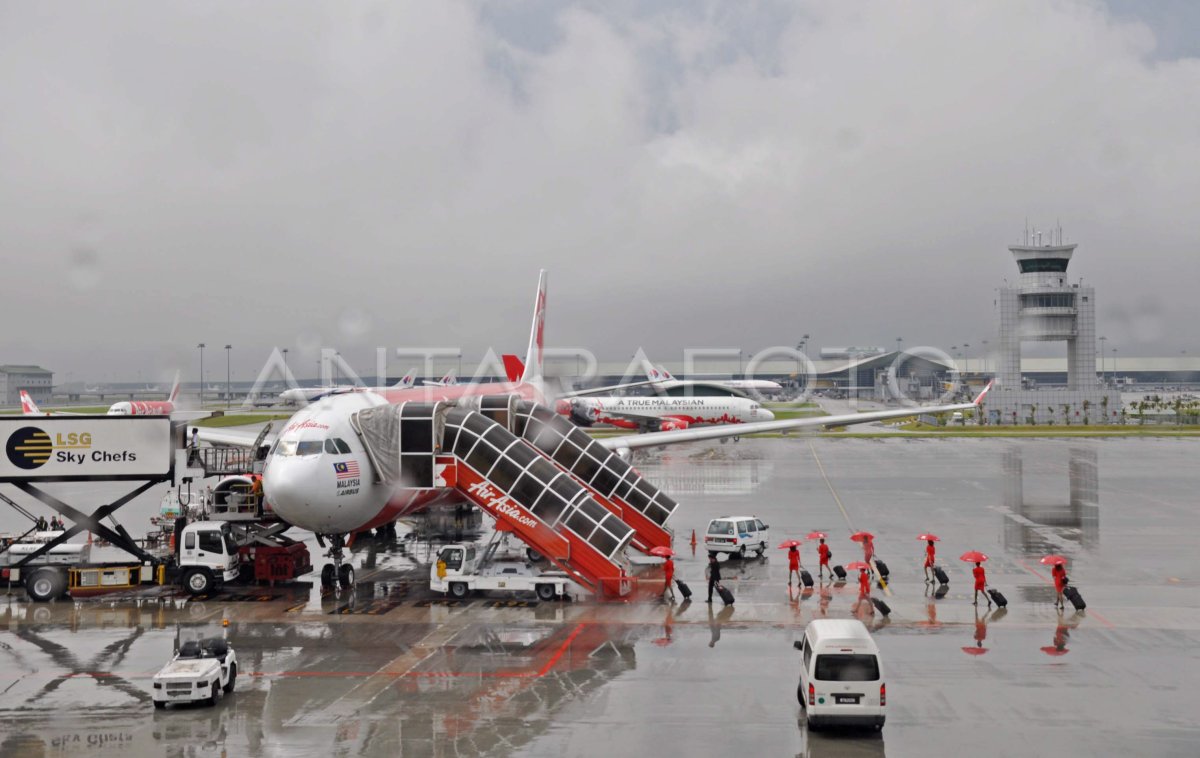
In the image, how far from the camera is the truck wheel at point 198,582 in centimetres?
3166

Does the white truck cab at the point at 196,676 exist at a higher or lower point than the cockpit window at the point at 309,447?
lower

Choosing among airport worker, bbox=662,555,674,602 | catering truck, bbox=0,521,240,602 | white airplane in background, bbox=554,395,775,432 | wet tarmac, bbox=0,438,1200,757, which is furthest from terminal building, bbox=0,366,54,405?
airport worker, bbox=662,555,674,602

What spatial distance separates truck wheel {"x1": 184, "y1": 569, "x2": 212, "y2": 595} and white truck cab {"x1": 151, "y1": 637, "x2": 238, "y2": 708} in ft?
36.1

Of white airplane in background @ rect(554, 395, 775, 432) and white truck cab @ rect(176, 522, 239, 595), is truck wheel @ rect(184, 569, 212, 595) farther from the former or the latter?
white airplane in background @ rect(554, 395, 775, 432)

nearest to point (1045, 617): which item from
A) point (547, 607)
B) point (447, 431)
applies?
point (547, 607)

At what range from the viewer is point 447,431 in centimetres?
3306

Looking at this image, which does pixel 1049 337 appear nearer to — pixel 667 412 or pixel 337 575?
pixel 667 412

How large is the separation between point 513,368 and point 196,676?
57.3 meters

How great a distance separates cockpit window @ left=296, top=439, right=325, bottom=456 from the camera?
31.3 meters

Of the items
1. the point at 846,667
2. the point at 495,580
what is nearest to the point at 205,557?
the point at 495,580

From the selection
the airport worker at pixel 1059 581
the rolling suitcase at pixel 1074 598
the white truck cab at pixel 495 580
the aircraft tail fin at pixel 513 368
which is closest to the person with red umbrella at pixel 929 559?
the airport worker at pixel 1059 581

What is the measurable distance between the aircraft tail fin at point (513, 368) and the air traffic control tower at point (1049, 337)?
73150mm

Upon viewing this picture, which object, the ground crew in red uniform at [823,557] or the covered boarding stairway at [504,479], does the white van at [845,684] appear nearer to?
the covered boarding stairway at [504,479]

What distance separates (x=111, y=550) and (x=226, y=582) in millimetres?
7531
